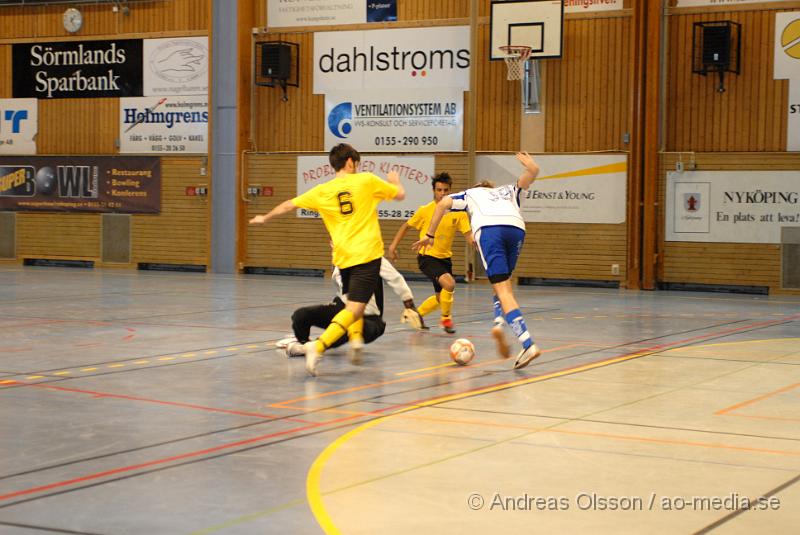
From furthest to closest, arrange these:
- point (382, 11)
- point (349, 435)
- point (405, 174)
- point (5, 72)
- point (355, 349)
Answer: point (5, 72) → point (382, 11) → point (405, 174) → point (355, 349) → point (349, 435)

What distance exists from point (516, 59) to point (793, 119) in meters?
6.13

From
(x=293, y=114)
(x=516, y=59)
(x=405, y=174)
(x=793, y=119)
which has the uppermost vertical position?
(x=516, y=59)

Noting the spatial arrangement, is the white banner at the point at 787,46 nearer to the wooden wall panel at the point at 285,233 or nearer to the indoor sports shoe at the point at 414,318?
the wooden wall panel at the point at 285,233

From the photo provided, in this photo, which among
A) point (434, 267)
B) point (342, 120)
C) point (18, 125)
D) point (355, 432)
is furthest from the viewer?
point (18, 125)

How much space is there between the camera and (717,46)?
23766mm

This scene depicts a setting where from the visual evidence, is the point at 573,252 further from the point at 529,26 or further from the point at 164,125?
the point at 164,125

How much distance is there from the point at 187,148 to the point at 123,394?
826 inches

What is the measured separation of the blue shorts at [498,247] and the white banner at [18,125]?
2291cm

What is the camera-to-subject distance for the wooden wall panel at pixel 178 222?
1174 inches

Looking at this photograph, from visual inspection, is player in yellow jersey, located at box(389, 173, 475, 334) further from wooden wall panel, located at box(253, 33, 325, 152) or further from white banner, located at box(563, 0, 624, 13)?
wooden wall panel, located at box(253, 33, 325, 152)

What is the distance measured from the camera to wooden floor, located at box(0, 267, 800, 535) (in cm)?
580

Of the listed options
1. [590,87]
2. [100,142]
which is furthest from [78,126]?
[590,87]

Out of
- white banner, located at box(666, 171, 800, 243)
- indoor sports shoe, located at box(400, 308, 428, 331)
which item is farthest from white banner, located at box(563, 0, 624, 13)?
indoor sports shoe, located at box(400, 308, 428, 331)

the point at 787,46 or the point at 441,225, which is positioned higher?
the point at 787,46
